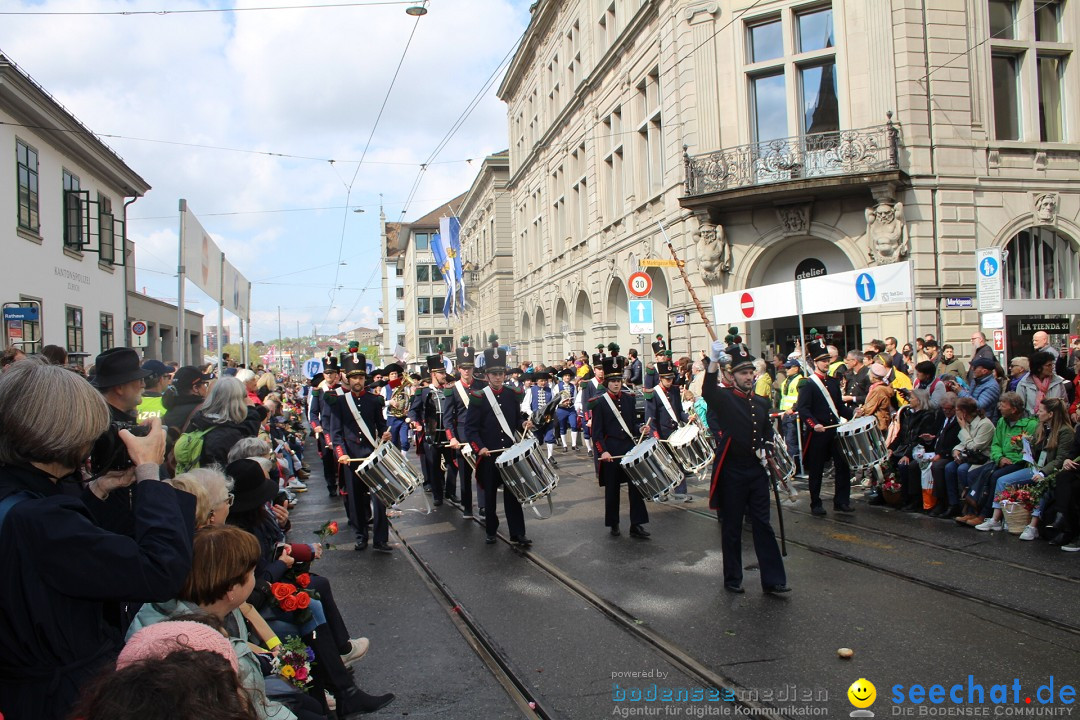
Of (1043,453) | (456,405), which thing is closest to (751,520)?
(1043,453)

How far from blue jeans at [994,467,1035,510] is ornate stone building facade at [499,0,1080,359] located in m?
8.46

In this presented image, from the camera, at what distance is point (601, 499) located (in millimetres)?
12211

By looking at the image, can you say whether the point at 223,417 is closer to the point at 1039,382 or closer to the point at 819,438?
the point at 819,438

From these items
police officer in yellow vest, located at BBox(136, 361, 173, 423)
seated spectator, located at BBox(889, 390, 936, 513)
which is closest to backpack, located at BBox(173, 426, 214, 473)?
police officer in yellow vest, located at BBox(136, 361, 173, 423)

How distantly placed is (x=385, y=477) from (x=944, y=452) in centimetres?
686

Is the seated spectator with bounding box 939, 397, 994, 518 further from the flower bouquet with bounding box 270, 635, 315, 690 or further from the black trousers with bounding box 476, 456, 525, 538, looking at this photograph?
the flower bouquet with bounding box 270, 635, 315, 690

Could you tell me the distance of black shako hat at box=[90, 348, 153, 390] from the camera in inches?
170

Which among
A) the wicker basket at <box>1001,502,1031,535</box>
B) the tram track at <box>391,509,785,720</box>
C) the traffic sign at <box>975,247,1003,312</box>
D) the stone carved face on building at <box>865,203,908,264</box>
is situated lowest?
the tram track at <box>391,509,785,720</box>

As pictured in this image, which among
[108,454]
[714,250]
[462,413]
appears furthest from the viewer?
[714,250]

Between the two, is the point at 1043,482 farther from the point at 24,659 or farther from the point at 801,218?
the point at 801,218

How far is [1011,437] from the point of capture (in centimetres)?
916

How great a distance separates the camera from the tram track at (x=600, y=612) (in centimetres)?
461

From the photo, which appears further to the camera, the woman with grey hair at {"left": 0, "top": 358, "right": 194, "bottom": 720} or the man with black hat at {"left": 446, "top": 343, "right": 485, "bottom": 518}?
the man with black hat at {"left": 446, "top": 343, "right": 485, "bottom": 518}

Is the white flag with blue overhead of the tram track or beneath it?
overhead
